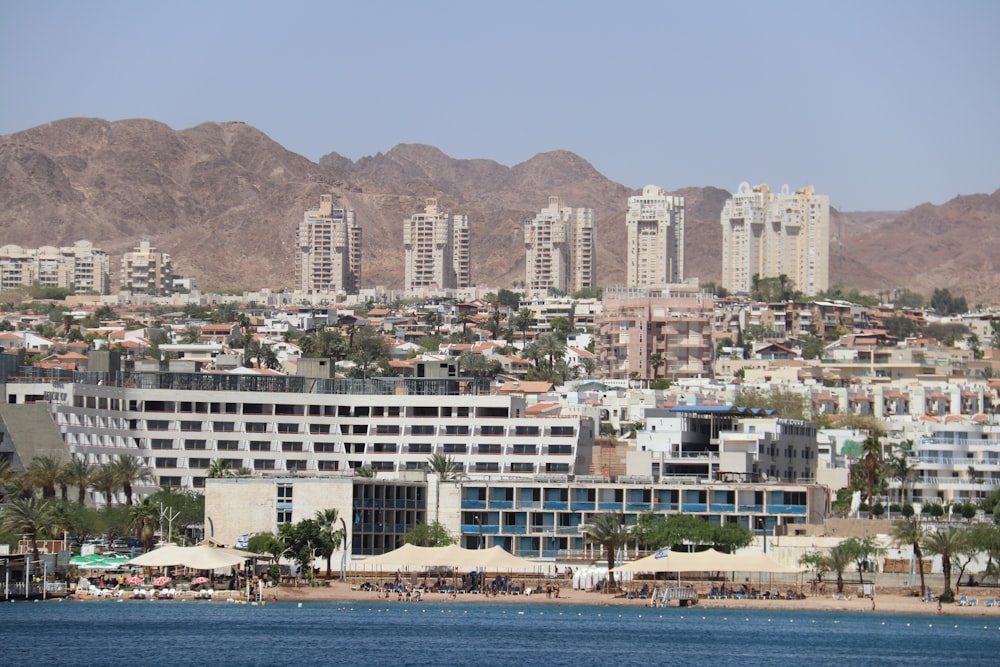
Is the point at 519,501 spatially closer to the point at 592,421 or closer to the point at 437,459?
the point at 437,459

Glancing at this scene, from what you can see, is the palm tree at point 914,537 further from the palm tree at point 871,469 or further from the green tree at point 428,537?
the green tree at point 428,537

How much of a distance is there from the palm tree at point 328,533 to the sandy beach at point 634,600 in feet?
5.20

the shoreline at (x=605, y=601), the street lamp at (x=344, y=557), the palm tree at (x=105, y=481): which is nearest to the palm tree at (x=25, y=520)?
the shoreline at (x=605, y=601)

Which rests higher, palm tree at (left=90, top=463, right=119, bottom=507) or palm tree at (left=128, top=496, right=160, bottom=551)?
palm tree at (left=90, top=463, right=119, bottom=507)

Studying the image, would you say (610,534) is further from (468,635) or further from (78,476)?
(78,476)

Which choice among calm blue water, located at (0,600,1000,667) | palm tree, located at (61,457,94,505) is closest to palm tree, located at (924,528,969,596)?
calm blue water, located at (0,600,1000,667)

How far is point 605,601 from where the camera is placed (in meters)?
95.2

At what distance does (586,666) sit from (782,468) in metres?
49.0

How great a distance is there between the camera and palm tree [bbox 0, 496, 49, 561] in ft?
305

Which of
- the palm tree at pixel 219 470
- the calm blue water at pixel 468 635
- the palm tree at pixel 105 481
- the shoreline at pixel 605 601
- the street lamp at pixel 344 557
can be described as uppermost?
the palm tree at pixel 219 470

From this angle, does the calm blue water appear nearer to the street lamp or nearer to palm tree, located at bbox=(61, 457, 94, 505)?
the street lamp

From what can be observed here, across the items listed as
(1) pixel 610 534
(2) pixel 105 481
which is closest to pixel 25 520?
(2) pixel 105 481

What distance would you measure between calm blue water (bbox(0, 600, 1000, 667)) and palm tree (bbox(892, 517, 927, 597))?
4.47m

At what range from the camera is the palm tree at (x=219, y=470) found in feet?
365
